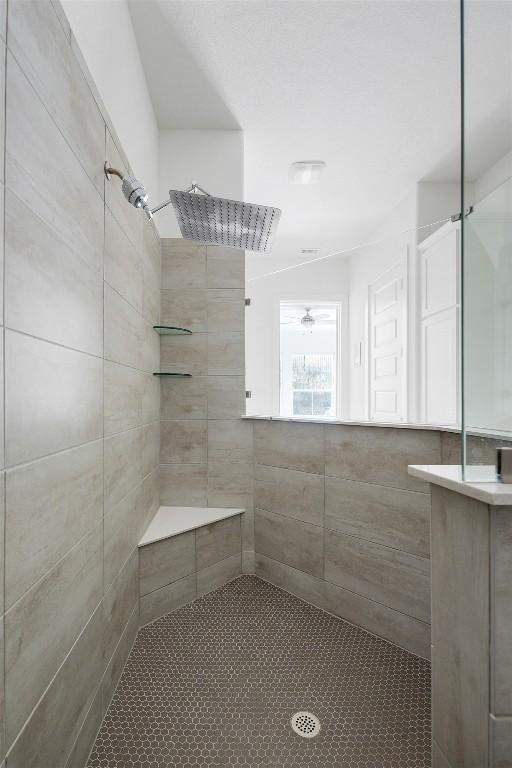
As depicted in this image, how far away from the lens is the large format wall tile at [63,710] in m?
0.85

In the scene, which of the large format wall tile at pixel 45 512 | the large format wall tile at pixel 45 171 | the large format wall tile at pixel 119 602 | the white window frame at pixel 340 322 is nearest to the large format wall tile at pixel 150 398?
the large format wall tile at pixel 119 602

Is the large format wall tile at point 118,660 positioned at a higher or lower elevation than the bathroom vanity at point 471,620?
lower

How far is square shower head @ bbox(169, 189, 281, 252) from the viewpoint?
1.45 metres

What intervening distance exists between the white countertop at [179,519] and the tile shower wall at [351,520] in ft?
0.79

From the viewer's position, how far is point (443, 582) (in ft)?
2.76

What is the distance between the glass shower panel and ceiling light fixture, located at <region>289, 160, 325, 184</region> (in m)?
2.24

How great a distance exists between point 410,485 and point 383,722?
0.79 m

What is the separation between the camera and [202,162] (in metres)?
2.50

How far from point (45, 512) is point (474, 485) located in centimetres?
88

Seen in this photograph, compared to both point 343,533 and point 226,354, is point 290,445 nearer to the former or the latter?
point 343,533

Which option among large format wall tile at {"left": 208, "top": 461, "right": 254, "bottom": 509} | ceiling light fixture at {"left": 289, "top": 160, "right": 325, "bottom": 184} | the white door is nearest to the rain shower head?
large format wall tile at {"left": 208, "top": 461, "right": 254, "bottom": 509}

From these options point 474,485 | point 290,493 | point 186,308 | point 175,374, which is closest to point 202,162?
point 186,308

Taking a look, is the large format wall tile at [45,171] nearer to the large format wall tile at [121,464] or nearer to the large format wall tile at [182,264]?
the large format wall tile at [121,464]

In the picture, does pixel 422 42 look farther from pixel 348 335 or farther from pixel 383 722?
pixel 348 335
